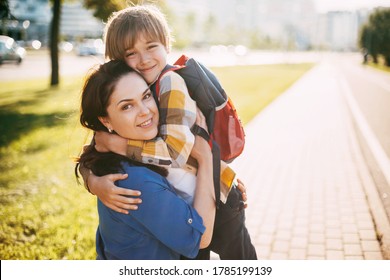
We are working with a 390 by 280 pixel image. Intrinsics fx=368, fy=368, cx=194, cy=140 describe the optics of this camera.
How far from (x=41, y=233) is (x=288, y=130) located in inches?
227

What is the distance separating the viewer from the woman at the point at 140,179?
4.47 ft

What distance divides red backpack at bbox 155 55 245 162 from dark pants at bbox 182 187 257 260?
23cm

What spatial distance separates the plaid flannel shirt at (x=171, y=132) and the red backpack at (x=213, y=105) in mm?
60

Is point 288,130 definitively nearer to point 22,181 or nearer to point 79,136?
point 79,136

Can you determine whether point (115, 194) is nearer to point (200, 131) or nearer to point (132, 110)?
point (132, 110)

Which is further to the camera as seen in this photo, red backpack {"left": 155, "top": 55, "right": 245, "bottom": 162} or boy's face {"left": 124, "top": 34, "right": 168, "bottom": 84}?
boy's face {"left": 124, "top": 34, "right": 168, "bottom": 84}

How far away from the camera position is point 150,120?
4.78 feet

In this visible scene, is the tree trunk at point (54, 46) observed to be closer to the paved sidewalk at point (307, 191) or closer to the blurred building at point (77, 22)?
the blurred building at point (77, 22)

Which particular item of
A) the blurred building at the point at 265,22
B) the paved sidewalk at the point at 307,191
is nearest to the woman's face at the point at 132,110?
the paved sidewalk at the point at 307,191

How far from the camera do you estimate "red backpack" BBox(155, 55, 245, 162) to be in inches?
60.4

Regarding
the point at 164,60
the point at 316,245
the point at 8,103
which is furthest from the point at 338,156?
the point at 8,103

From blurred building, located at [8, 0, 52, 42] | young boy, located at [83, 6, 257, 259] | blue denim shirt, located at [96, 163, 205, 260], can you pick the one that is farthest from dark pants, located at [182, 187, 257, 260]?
blurred building, located at [8, 0, 52, 42]

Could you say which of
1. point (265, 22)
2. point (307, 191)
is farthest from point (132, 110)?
point (265, 22)

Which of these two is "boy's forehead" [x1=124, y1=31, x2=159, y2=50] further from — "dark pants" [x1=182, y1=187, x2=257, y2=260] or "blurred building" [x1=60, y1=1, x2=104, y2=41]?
"blurred building" [x1=60, y1=1, x2=104, y2=41]
